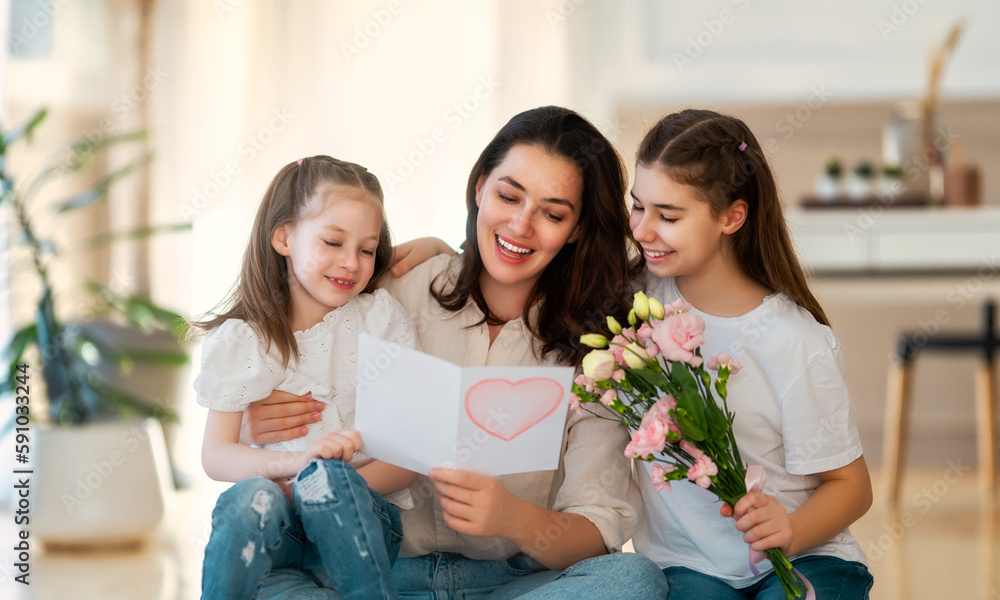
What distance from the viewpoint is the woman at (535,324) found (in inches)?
48.7

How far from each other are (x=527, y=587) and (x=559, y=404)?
331 millimetres

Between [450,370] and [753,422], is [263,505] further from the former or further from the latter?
[753,422]

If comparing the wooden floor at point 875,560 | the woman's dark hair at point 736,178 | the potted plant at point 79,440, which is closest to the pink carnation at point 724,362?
the woman's dark hair at point 736,178

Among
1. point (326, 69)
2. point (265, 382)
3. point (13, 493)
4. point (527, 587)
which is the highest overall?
point (326, 69)

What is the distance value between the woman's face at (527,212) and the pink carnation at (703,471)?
0.42 metres

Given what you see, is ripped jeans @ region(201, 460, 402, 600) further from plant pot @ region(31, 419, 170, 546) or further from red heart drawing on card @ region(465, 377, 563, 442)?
plant pot @ region(31, 419, 170, 546)

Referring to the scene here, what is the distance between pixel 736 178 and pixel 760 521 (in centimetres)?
48

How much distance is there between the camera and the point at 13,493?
2613 mm

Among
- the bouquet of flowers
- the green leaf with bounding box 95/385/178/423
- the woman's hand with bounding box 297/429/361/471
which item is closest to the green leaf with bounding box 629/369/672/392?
the bouquet of flowers

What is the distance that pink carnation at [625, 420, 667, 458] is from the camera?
97 cm

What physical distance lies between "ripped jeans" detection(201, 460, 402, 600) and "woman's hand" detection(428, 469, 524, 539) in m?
0.09

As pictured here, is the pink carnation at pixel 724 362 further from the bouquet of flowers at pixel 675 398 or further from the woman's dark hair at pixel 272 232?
the woman's dark hair at pixel 272 232

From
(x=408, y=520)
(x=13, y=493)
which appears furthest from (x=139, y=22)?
(x=408, y=520)

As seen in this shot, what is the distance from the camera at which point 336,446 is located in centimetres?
112
